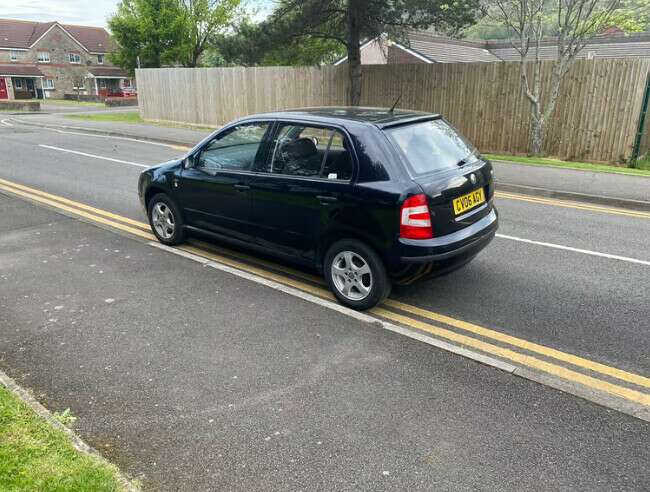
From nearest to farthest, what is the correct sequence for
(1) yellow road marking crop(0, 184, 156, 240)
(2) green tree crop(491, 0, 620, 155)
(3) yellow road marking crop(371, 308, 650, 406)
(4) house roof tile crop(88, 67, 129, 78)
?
1. (3) yellow road marking crop(371, 308, 650, 406)
2. (1) yellow road marking crop(0, 184, 156, 240)
3. (2) green tree crop(491, 0, 620, 155)
4. (4) house roof tile crop(88, 67, 129, 78)

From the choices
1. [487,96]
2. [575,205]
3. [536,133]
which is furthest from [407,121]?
[487,96]

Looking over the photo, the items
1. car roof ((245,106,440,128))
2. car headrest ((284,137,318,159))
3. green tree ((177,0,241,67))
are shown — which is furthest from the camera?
green tree ((177,0,241,67))

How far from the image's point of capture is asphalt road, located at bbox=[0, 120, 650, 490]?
286cm

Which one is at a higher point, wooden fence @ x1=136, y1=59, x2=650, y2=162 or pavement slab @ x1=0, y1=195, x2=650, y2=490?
wooden fence @ x1=136, y1=59, x2=650, y2=162

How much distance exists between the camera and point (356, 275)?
4.68 meters

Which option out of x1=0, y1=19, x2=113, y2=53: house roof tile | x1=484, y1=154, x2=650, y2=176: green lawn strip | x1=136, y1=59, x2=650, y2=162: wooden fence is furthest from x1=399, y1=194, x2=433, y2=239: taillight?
x1=0, y1=19, x2=113, y2=53: house roof tile

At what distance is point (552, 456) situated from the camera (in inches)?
114

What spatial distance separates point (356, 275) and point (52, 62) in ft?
229

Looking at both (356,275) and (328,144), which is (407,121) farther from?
(356,275)

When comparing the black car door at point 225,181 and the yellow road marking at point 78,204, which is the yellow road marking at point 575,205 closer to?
the black car door at point 225,181

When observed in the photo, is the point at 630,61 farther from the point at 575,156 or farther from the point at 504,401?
the point at 504,401

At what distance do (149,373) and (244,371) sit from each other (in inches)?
26.9

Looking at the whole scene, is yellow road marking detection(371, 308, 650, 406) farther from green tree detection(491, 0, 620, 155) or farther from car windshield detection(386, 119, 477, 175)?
green tree detection(491, 0, 620, 155)

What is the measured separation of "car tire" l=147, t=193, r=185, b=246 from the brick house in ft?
187
